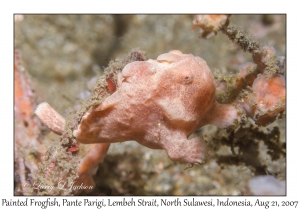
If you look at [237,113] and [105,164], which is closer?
[237,113]

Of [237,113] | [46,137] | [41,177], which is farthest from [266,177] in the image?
[46,137]

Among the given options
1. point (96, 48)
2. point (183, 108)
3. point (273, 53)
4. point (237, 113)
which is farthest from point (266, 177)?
point (96, 48)

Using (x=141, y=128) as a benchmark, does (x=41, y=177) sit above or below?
below
